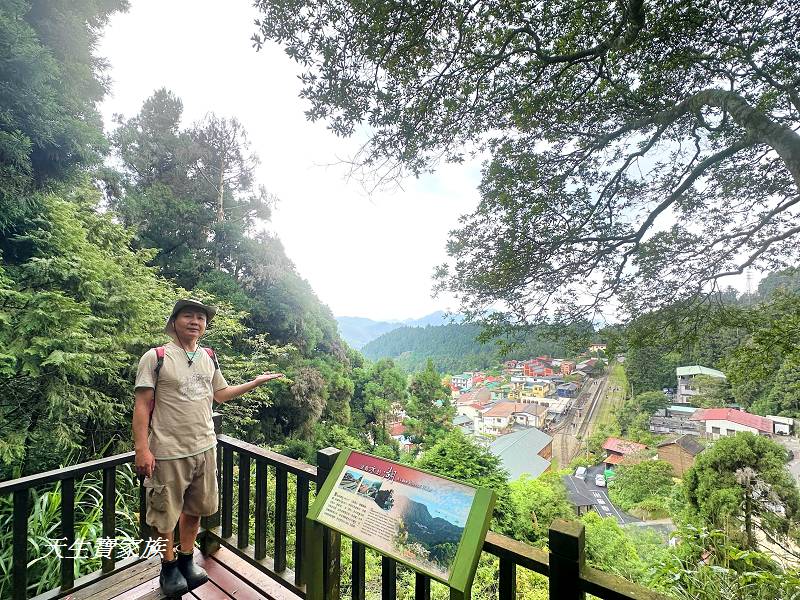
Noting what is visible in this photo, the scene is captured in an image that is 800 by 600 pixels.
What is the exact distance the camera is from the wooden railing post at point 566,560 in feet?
2.50

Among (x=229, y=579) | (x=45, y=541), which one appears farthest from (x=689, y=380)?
(x=45, y=541)

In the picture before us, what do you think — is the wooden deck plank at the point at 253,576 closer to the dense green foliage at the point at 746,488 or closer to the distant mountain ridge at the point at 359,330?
the dense green foliage at the point at 746,488

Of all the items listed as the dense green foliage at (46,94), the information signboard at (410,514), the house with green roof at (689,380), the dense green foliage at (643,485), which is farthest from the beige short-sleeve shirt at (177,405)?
the dense green foliage at (643,485)

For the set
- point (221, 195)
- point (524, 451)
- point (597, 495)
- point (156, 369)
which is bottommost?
point (597, 495)

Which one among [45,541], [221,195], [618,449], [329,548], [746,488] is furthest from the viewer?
[221,195]

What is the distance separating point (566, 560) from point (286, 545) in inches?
56.0

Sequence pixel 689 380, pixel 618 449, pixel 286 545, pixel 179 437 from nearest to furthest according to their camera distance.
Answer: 1. pixel 179 437
2. pixel 286 545
3. pixel 689 380
4. pixel 618 449

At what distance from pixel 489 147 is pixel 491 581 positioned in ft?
22.0

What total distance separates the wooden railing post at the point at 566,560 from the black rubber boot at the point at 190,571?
167 cm

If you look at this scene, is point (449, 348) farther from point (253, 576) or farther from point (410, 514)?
point (410, 514)

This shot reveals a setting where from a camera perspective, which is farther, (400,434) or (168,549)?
(400,434)

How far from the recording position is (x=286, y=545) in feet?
5.32

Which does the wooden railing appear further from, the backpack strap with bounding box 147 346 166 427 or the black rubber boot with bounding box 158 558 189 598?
the backpack strap with bounding box 147 346 166 427

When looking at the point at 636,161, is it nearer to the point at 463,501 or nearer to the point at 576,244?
the point at 576,244
